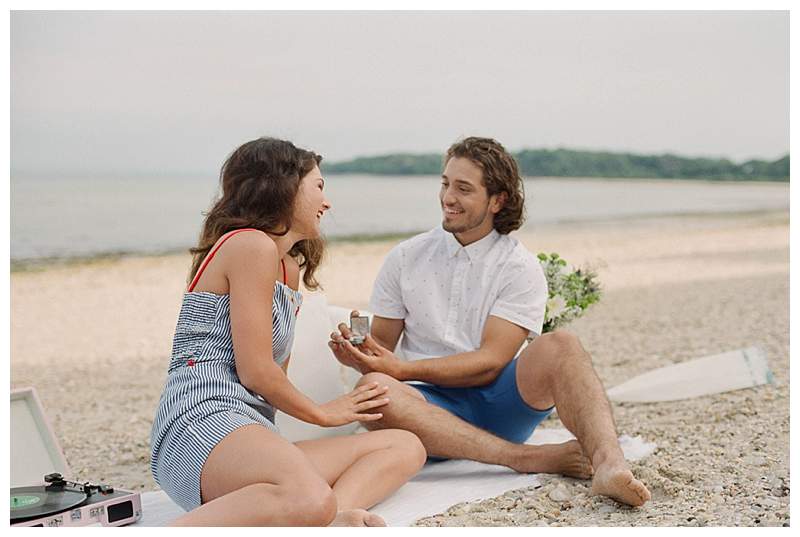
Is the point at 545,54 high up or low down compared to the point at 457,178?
up

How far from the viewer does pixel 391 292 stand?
4125 millimetres

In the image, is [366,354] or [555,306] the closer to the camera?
[366,354]

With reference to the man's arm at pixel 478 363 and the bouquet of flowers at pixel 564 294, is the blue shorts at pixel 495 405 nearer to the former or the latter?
the man's arm at pixel 478 363

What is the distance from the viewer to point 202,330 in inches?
121

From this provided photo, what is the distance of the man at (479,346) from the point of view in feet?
11.8

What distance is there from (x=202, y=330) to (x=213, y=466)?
442 mm

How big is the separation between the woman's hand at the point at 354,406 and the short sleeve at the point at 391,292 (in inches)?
23.6

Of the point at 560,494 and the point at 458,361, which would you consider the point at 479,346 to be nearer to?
the point at 458,361

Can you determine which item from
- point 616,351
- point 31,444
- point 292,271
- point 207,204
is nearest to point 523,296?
point 292,271

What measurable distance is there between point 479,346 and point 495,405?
253 millimetres

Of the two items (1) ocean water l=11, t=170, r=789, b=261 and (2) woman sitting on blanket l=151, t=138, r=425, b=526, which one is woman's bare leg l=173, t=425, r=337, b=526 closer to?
(2) woman sitting on blanket l=151, t=138, r=425, b=526

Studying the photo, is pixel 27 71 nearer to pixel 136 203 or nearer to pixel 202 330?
pixel 136 203

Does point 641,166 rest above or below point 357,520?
above
